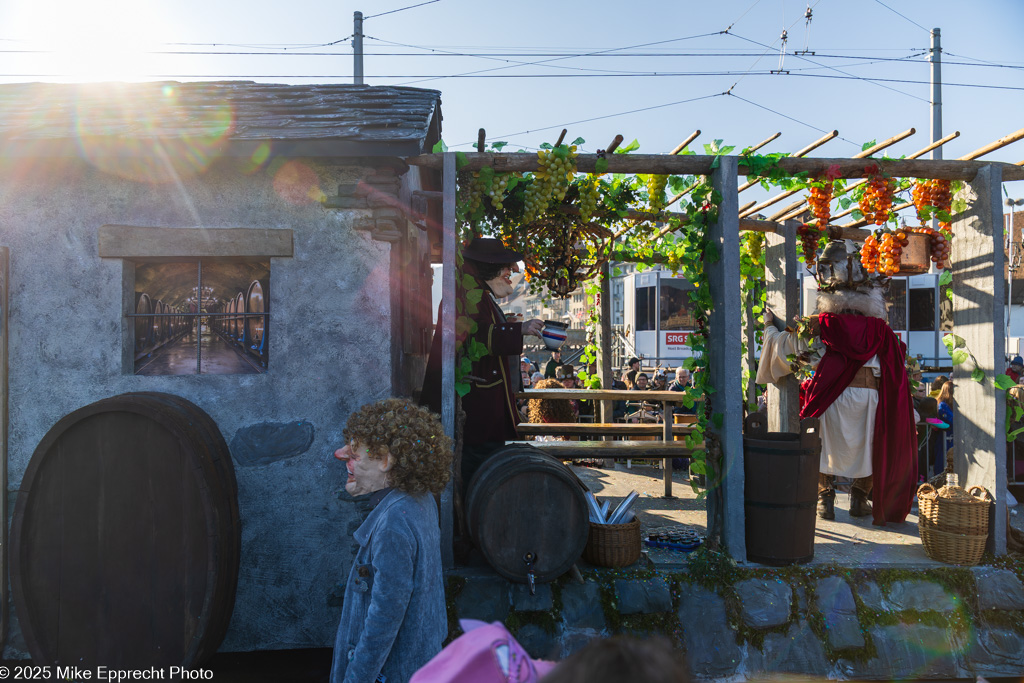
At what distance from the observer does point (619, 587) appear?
4.02 m

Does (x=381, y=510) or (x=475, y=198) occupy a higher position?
(x=475, y=198)

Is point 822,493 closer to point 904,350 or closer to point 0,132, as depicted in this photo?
point 904,350

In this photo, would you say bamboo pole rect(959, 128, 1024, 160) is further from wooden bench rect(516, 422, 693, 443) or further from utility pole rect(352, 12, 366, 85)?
utility pole rect(352, 12, 366, 85)

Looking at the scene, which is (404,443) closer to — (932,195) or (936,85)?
(932,195)

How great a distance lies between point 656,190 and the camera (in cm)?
470

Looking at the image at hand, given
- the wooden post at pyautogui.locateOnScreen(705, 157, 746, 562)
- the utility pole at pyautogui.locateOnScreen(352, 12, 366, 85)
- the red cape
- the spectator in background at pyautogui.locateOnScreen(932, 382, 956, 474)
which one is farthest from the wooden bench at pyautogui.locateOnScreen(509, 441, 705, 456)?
the utility pole at pyautogui.locateOnScreen(352, 12, 366, 85)

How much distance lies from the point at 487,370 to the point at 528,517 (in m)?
1.10

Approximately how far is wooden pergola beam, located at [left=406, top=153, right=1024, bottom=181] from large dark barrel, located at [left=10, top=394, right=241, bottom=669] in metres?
2.20

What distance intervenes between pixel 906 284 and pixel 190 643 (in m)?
19.1

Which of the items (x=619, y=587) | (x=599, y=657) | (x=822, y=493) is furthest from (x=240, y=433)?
(x=822, y=493)

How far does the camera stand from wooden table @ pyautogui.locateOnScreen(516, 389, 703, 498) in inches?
218

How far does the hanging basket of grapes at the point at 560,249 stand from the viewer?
16.0 feet

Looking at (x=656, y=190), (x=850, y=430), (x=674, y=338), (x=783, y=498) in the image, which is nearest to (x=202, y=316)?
(x=656, y=190)

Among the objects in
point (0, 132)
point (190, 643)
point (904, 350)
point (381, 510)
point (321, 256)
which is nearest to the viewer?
point (381, 510)
